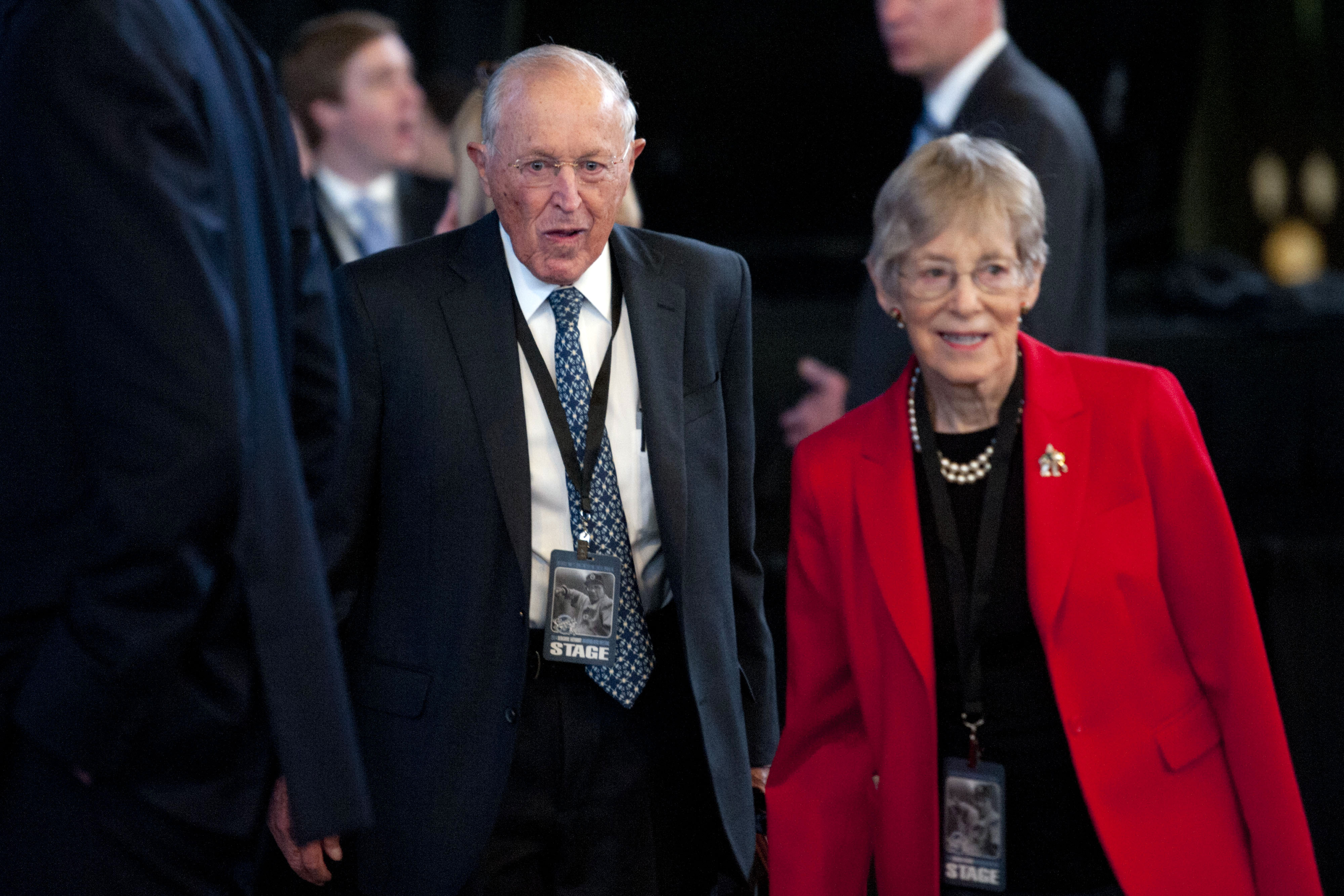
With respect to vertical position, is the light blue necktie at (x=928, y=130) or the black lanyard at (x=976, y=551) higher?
the light blue necktie at (x=928, y=130)

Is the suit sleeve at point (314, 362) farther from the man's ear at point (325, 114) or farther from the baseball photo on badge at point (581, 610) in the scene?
the man's ear at point (325, 114)

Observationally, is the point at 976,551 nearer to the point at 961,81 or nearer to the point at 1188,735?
the point at 1188,735

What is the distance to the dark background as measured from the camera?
4.45 m

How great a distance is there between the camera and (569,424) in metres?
1.80

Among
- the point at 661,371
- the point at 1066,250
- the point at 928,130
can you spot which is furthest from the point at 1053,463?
the point at 928,130

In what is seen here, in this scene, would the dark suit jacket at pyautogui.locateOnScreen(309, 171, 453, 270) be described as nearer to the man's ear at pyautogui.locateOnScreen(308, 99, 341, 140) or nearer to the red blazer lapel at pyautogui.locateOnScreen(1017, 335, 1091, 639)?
the man's ear at pyautogui.locateOnScreen(308, 99, 341, 140)

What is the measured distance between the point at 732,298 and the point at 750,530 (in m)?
0.33

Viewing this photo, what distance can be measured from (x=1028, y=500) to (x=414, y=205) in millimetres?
3445

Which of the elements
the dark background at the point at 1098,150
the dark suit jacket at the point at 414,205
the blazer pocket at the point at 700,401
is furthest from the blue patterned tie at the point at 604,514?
the dark suit jacket at the point at 414,205

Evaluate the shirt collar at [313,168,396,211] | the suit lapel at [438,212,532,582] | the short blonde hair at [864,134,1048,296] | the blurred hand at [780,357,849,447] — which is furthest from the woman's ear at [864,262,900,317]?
the shirt collar at [313,168,396,211]

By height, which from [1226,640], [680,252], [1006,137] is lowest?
[1226,640]

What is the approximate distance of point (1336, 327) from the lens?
16.6 ft

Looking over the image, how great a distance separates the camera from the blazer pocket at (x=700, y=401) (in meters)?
1.87

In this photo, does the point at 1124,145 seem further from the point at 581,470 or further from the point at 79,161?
the point at 79,161
